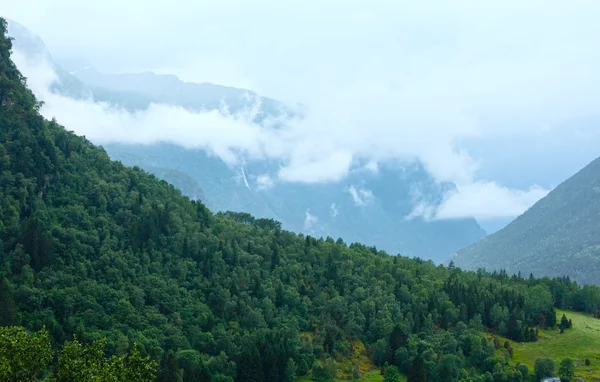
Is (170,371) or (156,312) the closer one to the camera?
(170,371)

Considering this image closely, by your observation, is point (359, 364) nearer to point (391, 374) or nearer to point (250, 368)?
point (391, 374)

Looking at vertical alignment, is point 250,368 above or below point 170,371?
below

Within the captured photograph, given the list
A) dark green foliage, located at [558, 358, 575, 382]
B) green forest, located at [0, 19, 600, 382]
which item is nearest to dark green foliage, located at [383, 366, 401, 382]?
green forest, located at [0, 19, 600, 382]

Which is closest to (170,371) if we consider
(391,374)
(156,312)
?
(156,312)

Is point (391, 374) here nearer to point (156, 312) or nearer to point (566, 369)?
point (566, 369)

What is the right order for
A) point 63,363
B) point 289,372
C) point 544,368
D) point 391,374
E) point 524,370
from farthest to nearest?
point 524,370 → point 544,368 → point 391,374 → point 289,372 → point 63,363

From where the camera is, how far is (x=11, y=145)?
191 meters

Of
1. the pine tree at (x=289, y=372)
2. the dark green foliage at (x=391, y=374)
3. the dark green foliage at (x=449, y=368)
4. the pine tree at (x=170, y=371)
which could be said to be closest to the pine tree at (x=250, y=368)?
the pine tree at (x=289, y=372)

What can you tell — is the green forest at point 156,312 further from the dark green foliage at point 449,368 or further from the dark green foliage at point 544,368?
the dark green foliage at point 544,368

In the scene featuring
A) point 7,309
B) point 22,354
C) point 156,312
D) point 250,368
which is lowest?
point 250,368

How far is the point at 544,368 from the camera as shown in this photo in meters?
180

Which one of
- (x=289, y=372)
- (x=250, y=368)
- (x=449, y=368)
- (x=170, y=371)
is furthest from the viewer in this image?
(x=449, y=368)

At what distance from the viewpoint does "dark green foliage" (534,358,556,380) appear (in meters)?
181

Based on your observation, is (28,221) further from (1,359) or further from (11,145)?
(1,359)
